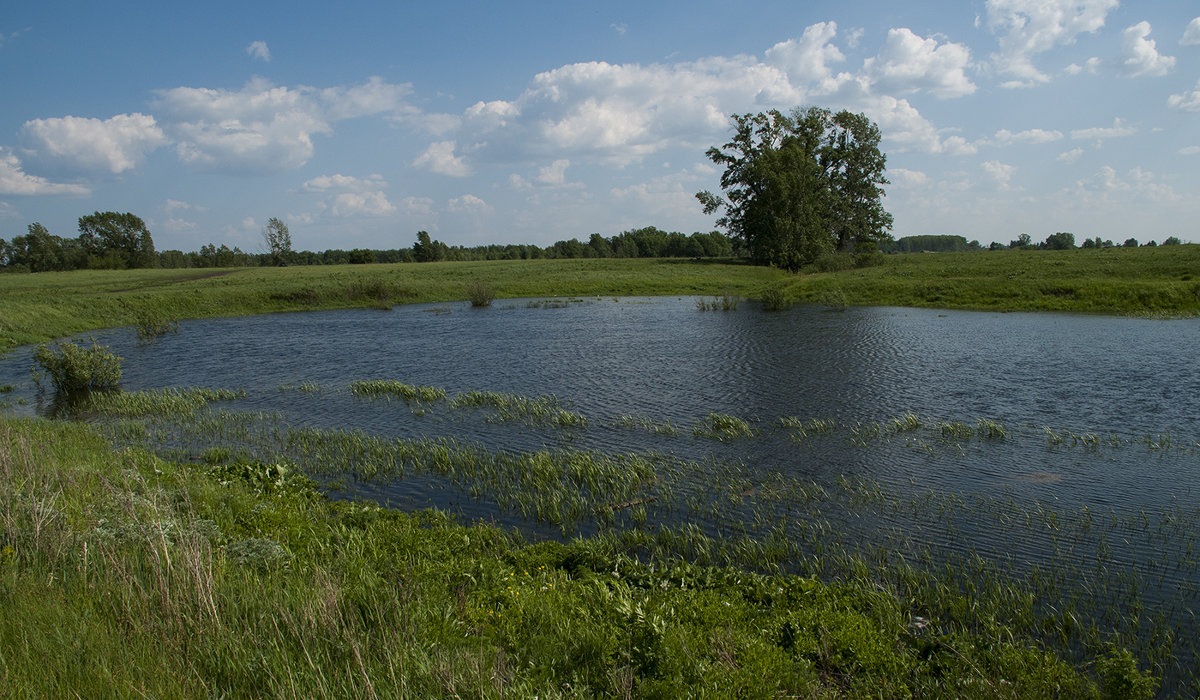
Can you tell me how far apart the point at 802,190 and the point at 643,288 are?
2119 cm

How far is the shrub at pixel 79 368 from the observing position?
2386 cm

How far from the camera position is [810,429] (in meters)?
17.0

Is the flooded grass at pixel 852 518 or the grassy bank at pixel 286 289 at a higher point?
the grassy bank at pixel 286 289

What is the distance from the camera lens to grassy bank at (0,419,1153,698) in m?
5.09

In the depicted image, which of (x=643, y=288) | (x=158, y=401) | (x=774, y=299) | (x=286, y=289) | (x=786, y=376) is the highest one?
(x=643, y=288)

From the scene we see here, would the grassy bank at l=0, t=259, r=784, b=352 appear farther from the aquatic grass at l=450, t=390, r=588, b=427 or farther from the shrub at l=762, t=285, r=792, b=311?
the aquatic grass at l=450, t=390, r=588, b=427

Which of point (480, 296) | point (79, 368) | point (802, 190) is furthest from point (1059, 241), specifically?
point (79, 368)

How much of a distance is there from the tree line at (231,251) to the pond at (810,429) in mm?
68799

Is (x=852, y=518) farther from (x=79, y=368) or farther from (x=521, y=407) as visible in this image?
(x=79, y=368)

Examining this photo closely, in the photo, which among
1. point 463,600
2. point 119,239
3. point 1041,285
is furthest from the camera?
point 119,239

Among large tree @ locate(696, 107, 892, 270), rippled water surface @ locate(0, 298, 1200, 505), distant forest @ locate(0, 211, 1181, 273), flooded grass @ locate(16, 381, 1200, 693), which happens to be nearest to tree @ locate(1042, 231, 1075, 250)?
distant forest @ locate(0, 211, 1181, 273)

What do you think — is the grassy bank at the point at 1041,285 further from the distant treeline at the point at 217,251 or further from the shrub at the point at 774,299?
the distant treeline at the point at 217,251

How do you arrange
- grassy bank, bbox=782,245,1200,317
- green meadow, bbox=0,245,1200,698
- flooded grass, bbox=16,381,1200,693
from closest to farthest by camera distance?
green meadow, bbox=0,245,1200,698 < flooded grass, bbox=16,381,1200,693 < grassy bank, bbox=782,245,1200,317

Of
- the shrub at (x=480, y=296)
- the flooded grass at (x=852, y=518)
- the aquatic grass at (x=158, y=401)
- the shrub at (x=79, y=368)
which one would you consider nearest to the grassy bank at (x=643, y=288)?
the shrub at (x=480, y=296)
